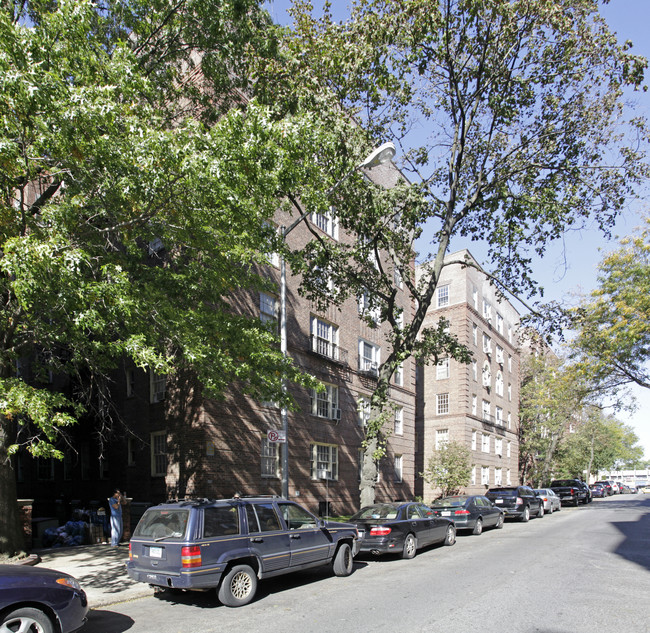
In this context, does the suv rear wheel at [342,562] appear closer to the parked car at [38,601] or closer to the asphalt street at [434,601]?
the asphalt street at [434,601]

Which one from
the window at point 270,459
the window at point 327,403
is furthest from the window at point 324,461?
the window at point 270,459

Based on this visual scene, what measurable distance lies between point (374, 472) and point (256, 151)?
10.6 metres

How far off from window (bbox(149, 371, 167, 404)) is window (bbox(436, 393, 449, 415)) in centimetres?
2528

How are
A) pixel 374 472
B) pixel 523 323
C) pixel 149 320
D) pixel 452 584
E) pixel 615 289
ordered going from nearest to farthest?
pixel 452 584 → pixel 149 320 → pixel 374 472 → pixel 523 323 → pixel 615 289

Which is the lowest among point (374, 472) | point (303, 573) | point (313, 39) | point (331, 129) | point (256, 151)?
point (303, 573)

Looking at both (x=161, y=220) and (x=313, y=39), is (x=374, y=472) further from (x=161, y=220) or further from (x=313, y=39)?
(x=313, y=39)

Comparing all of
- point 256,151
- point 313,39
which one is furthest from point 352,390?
point 256,151

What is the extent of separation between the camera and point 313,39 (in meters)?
14.9

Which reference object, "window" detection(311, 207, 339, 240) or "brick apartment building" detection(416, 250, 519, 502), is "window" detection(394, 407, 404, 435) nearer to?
"brick apartment building" detection(416, 250, 519, 502)

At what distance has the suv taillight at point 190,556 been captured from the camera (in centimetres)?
786

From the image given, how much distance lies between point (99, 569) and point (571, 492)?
3633 cm

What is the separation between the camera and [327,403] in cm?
2420

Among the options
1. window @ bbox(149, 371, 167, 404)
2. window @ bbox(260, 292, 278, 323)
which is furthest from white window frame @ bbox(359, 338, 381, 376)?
window @ bbox(149, 371, 167, 404)

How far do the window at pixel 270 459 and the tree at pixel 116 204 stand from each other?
769 cm
